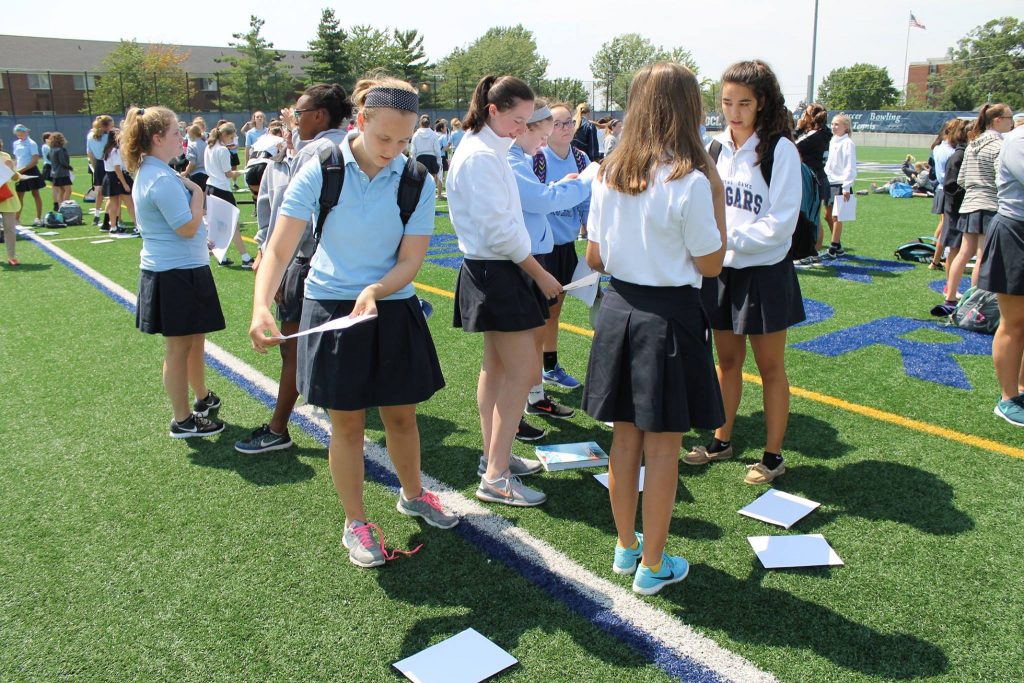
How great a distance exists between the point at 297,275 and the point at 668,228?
88.8 inches

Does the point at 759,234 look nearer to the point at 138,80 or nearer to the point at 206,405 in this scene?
the point at 206,405

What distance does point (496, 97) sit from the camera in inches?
132

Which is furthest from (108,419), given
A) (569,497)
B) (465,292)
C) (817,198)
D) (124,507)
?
(817,198)

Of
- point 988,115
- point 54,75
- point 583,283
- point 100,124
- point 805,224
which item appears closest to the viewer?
point 583,283

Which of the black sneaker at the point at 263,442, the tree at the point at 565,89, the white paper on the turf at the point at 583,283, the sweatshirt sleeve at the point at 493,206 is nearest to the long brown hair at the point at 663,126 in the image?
the sweatshirt sleeve at the point at 493,206

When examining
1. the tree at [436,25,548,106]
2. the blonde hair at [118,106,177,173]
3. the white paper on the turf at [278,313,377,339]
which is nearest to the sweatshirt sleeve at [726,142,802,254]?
the white paper on the turf at [278,313,377,339]

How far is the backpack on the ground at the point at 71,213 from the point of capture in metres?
14.5

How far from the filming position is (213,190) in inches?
433

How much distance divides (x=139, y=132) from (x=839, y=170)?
917 centimetres

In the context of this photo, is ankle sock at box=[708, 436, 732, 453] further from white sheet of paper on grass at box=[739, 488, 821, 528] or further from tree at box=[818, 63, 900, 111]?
tree at box=[818, 63, 900, 111]

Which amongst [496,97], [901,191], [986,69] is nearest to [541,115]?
[496,97]

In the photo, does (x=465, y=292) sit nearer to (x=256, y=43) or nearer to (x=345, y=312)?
(x=345, y=312)

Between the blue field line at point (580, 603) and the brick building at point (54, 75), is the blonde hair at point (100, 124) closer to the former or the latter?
the blue field line at point (580, 603)

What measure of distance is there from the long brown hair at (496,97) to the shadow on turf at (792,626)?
2.19 m
